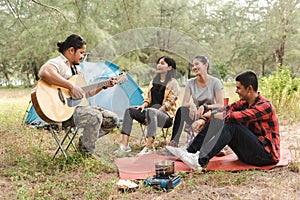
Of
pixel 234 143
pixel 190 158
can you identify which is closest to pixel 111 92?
pixel 190 158

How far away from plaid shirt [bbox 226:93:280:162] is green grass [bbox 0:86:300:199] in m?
0.22

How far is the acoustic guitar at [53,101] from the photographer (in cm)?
282

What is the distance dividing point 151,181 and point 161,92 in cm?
132

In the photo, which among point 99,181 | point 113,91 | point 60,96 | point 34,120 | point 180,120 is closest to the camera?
point 99,181

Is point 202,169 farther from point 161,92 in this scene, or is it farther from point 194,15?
point 194,15

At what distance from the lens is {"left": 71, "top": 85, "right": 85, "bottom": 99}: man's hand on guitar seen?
10.1ft

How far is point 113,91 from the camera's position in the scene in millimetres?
4832

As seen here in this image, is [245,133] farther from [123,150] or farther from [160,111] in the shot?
[123,150]

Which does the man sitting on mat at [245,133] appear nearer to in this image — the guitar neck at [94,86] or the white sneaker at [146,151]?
the white sneaker at [146,151]

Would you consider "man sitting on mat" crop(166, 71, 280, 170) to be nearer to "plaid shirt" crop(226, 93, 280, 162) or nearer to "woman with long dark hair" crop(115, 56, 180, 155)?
"plaid shirt" crop(226, 93, 280, 162)

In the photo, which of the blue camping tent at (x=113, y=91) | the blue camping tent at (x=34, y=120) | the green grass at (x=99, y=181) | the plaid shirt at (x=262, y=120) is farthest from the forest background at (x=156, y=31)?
the blue camping tent at (x=34, y=120)

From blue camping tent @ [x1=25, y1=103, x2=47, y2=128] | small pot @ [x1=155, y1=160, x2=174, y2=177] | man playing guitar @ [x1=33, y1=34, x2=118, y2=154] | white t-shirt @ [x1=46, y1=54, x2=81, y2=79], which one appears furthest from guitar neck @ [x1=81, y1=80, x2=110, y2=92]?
blue camping tent @ [x1=25, y1=103, x2=47, y2=128]

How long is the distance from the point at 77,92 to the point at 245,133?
146 centimetres

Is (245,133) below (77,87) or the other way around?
below
